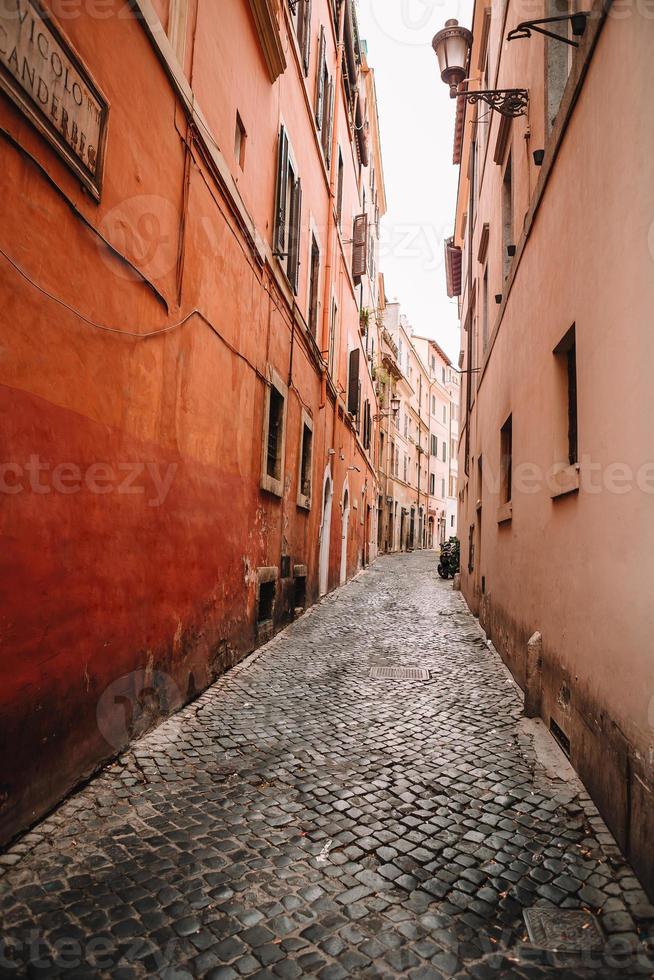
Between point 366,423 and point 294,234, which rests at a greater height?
point 294,234

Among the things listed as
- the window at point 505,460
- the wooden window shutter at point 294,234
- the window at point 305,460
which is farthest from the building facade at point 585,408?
the window at point 305,460

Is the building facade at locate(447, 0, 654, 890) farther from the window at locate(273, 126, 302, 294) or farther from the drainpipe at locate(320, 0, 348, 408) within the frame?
the drainpipe at locate(320, 0, 348, 408)

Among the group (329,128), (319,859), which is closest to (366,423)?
(329,128)

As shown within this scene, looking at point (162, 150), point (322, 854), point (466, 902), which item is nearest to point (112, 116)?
point (162, 150)

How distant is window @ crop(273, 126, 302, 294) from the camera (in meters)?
8.32

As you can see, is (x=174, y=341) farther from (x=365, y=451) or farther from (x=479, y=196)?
(x=365, y=451)

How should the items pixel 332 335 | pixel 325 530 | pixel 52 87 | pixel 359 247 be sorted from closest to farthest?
pixel 52 87 → pixel 325 530 → pixel 332 335 → pixel 359 247

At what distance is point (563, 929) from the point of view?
95.3 inches

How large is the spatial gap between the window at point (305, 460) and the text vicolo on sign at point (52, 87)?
6911 millimetres

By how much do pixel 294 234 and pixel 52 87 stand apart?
6313 mm

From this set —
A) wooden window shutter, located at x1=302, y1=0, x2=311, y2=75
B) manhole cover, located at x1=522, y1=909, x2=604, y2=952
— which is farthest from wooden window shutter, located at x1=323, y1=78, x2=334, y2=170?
manhole cover, located at x1=522, y1=909, x2=604, y2=952

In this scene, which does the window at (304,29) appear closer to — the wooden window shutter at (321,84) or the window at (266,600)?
the wooden window shutter at (321,84)

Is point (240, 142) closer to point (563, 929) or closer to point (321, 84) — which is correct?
point (321, 84)

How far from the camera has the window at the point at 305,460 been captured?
1052 cm
